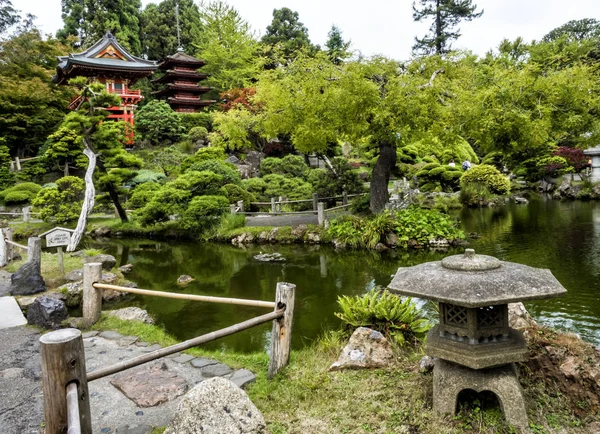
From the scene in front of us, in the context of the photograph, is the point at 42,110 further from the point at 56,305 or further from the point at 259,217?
the point at 56,305

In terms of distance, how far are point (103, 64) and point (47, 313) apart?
909 inches

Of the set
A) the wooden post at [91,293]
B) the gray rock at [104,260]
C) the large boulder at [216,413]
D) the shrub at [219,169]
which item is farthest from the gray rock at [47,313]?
the shrub at [219,169]

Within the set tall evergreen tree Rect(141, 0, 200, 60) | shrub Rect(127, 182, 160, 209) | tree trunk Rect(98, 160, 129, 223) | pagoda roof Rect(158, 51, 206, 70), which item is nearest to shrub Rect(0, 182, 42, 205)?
shrub Rect(127, 182, 160, 209)

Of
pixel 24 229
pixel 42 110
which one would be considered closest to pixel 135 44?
pixel 42 110

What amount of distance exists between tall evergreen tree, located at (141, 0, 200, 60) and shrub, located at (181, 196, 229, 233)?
28.1 m

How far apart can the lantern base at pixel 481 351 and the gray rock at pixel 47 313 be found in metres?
5.04

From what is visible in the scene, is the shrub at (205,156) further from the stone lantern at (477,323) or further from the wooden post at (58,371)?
the wooden post at (58,371)

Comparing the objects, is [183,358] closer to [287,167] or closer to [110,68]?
[287,167]

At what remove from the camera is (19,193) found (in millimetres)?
20875

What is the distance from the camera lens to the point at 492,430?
2.89 m

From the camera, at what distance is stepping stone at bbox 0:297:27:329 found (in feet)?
18.5

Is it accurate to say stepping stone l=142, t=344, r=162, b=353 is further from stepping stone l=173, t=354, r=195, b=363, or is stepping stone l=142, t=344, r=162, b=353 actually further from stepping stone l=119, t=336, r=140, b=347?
stepping stone l=173, t=354, r=195, b=363

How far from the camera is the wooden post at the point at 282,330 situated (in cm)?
381

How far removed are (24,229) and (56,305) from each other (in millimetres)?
14536
